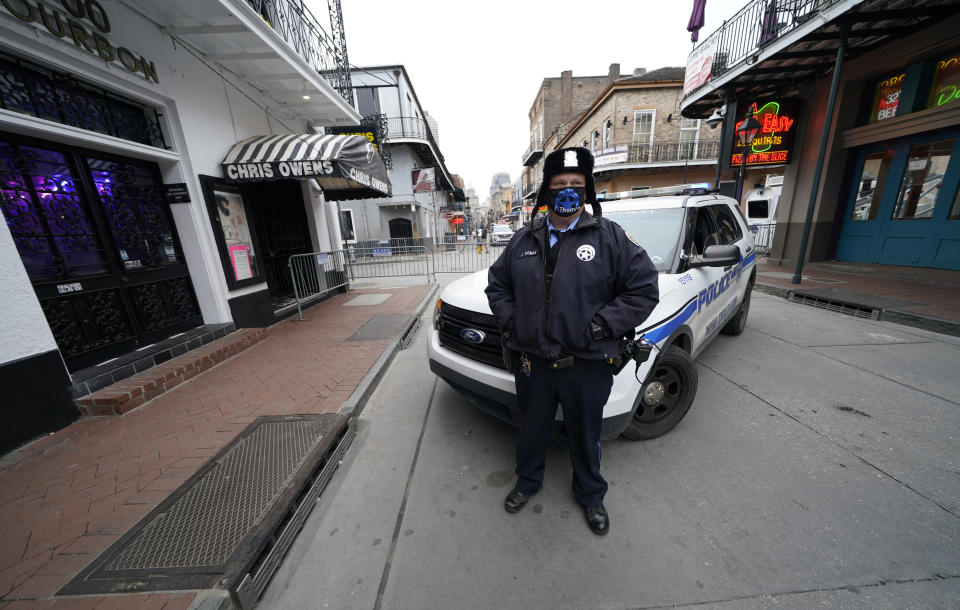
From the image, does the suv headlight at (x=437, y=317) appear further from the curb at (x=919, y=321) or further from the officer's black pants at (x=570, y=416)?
the curb at (x=919, y=321)

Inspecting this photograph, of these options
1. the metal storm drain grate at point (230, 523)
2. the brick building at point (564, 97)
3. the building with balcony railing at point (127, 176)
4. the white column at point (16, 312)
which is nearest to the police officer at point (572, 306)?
the metal storm drain grate at point (230, 523)

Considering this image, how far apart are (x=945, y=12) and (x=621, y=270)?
33.6 feet

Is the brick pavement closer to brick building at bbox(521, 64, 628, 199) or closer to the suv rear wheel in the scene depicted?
the suv rear wheel

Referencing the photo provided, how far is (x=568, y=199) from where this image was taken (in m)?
1.87

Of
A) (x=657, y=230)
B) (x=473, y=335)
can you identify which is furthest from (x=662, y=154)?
(x=473, y=335)

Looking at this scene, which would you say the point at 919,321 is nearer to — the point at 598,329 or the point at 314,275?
the point at 598,329

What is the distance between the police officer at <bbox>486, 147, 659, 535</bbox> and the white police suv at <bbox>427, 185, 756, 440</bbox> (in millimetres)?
241

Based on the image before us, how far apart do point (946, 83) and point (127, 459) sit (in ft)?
45.7

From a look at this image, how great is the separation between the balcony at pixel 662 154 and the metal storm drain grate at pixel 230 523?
21.0 metres

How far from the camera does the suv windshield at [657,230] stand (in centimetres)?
290

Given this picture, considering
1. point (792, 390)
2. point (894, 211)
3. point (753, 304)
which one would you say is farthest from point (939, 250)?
point (792, 390)

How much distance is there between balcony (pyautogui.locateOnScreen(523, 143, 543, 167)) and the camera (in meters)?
38.4

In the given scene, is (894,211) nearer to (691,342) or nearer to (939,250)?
(939,250)

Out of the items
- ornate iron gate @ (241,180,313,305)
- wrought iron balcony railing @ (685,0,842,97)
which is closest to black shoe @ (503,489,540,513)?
ornate iron gate @ (241,180,313,305)
